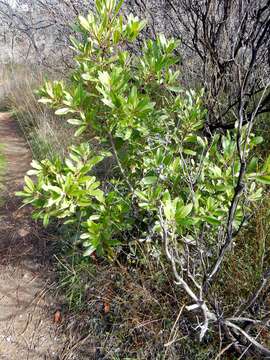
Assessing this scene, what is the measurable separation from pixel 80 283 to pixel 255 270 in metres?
1.11

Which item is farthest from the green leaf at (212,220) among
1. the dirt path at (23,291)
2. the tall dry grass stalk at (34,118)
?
the tall dry grass stalk at (34,118)

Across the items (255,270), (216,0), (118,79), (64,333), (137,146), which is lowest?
(64,333)

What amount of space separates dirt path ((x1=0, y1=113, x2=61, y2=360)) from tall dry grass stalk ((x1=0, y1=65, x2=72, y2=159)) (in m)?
0.65

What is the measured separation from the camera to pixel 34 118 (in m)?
4.66

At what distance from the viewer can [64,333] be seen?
6.18 ft

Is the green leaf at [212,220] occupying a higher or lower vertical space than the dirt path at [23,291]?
higher

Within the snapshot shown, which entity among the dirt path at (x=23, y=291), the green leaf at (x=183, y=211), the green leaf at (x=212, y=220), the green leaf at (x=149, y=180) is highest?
the green leaf at (x=149, y=180)

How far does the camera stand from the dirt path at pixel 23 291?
6.06 ft

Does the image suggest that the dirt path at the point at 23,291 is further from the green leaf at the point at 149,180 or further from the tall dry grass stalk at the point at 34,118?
the green leaf at the point at 149,180

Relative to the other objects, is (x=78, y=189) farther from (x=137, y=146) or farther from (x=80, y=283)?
(x=80, y=283)

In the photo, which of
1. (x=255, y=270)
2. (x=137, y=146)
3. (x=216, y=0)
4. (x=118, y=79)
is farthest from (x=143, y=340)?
(x=216, y=0)

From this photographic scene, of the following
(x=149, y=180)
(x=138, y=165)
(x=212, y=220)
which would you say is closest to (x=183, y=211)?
(x=212, y=220)

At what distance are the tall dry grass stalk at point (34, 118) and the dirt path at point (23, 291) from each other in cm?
65

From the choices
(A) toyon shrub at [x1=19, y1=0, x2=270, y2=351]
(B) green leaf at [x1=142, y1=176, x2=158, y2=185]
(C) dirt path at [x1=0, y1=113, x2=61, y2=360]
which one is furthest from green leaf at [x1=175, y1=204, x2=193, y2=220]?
(C) dirt path at [x1=0, y1=113, x2=61, y2=360]
